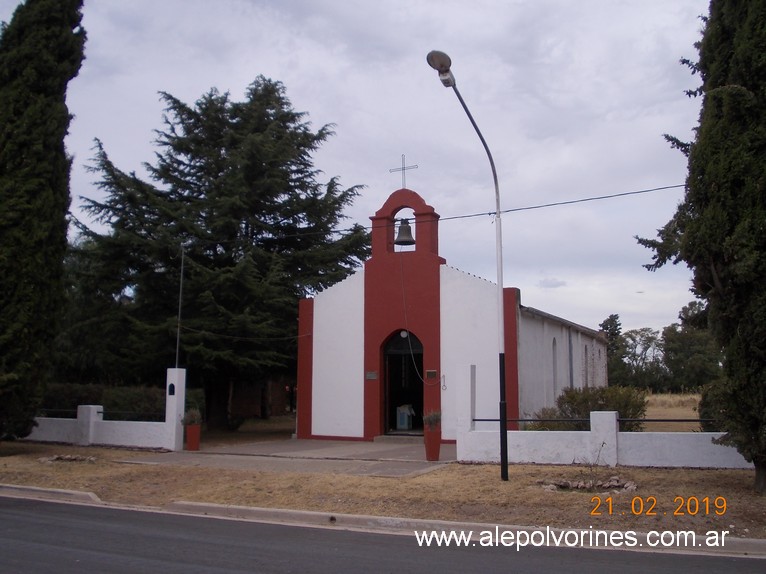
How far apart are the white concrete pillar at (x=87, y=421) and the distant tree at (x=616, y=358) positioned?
3191 centimetres

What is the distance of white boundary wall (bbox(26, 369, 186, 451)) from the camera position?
67.6ft

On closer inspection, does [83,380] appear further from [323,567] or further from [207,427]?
[323,567]

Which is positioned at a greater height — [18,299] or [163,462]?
[18,299]

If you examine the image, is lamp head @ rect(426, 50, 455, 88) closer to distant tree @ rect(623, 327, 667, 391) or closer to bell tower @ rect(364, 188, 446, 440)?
bell tower @ rect(364, 188, 446, 440)

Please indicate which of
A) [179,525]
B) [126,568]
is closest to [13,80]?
[179,525]

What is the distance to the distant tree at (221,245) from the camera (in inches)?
974

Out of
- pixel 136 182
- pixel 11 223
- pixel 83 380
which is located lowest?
pixel 83 380

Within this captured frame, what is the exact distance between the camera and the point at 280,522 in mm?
11922

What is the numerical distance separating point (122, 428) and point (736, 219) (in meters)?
16.9

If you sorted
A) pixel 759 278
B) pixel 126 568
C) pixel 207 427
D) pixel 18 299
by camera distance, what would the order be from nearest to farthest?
pixel 126 568 → pixel 759 278 → pixel 18 299 → pixel 207 427

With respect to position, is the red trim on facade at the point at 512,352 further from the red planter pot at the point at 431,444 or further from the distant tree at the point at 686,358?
the distant tree at the point at 686,358

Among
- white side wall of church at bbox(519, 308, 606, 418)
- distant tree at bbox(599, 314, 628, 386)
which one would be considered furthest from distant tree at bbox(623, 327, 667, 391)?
white side wall of church at bbox(519, 308, 606, 418)

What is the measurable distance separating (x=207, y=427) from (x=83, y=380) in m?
5.63

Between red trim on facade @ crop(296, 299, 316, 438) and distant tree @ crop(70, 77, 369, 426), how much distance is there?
0.70 meters
